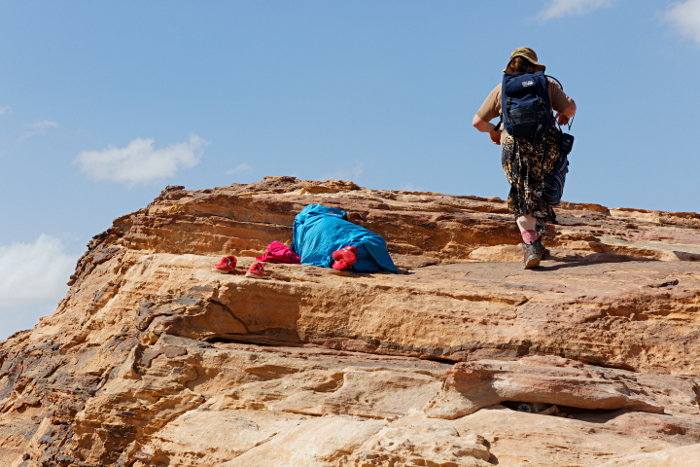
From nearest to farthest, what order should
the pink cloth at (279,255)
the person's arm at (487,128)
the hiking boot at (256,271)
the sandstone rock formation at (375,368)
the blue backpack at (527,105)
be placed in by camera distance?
the sandstone rock formation at (375,368), the hiking boot at (256,271), the blue backpack at (527,105), the pink cloth at (279,255), the person's arm at (487,128)

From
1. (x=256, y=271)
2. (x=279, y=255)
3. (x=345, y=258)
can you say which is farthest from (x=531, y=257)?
(x=256, y=271)

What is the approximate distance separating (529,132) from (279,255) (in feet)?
9.93

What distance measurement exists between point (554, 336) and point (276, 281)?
2611 mm

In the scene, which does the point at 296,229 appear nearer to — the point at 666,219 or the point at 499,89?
the point at 499,89

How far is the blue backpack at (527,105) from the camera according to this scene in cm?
626

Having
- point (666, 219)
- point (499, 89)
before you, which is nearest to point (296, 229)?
point (499, 89)

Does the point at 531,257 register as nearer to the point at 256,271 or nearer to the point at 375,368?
the point at 375,368

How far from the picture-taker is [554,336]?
16.1 ft

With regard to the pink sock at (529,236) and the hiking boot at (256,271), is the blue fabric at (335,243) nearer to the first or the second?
the hiking boot at (256,271)

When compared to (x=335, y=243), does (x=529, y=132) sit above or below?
above

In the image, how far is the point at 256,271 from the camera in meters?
5.95

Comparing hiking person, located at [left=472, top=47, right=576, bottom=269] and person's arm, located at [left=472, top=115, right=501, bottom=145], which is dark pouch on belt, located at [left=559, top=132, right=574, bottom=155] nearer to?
hiking person, located at [left=472, top=47, right=576, bottom=269]

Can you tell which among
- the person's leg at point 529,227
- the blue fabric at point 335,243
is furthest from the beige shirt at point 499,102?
the blue fabric at point 335,243

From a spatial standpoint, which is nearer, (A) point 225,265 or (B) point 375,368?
(B) point 375,368
